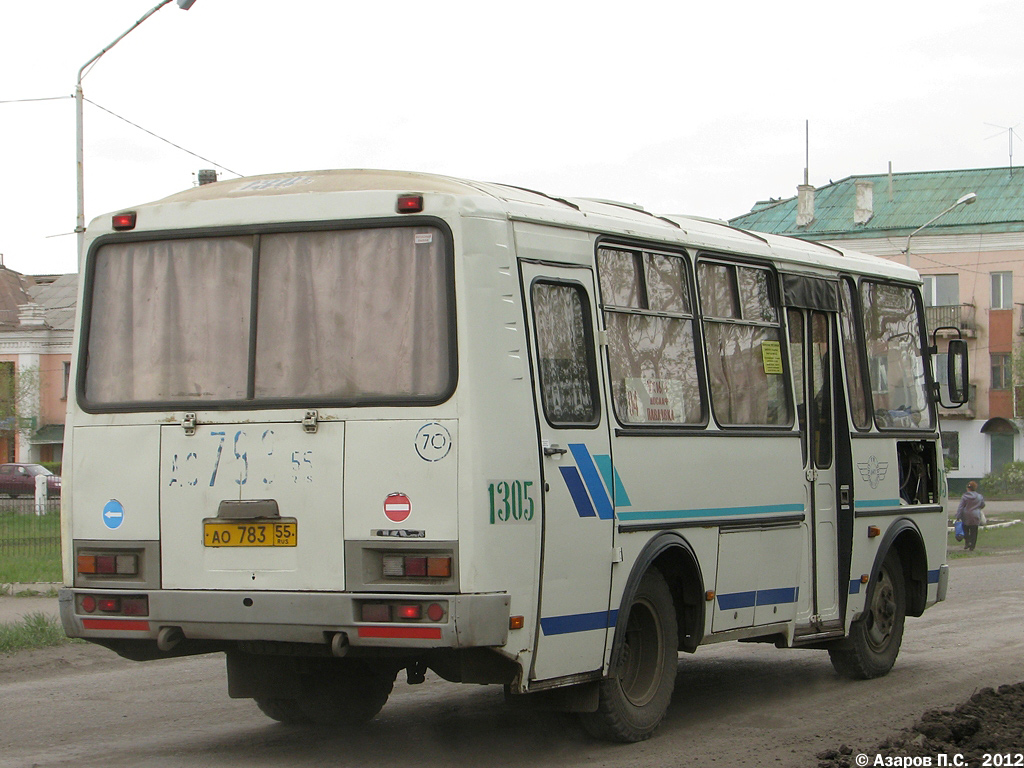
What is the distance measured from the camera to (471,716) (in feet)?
30.3

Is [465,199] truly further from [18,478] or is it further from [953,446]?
[953,446]

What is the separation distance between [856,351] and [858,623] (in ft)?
6.70

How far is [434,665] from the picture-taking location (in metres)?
7.39

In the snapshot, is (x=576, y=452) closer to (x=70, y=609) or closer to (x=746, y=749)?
(x=746, y=749)

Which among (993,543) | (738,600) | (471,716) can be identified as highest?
(738,600)

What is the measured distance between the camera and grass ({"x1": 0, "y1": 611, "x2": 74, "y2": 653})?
12.3m

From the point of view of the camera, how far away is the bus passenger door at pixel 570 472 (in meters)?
7.42

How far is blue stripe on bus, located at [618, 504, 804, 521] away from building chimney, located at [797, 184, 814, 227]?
51.6m

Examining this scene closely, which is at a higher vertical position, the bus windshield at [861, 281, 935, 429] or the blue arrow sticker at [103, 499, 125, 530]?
the bus windshield at [861, 281, 935, 429]

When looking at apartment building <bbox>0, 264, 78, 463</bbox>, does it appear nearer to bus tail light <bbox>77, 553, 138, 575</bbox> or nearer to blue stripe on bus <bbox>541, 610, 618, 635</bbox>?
bus tail light <bbox>77, 553, 138, 575</bbox>

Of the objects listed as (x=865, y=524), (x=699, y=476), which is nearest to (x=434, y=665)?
(x=699, y=476)

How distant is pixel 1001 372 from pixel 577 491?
178 feet

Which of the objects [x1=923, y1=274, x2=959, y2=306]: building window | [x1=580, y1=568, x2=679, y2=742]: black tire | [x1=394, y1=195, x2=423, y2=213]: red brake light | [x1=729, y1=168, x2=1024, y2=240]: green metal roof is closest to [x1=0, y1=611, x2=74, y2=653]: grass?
[x1=580, y1=568, x2=679, y2=742]: black tire

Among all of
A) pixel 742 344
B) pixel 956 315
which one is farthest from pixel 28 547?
pixel 956 315
